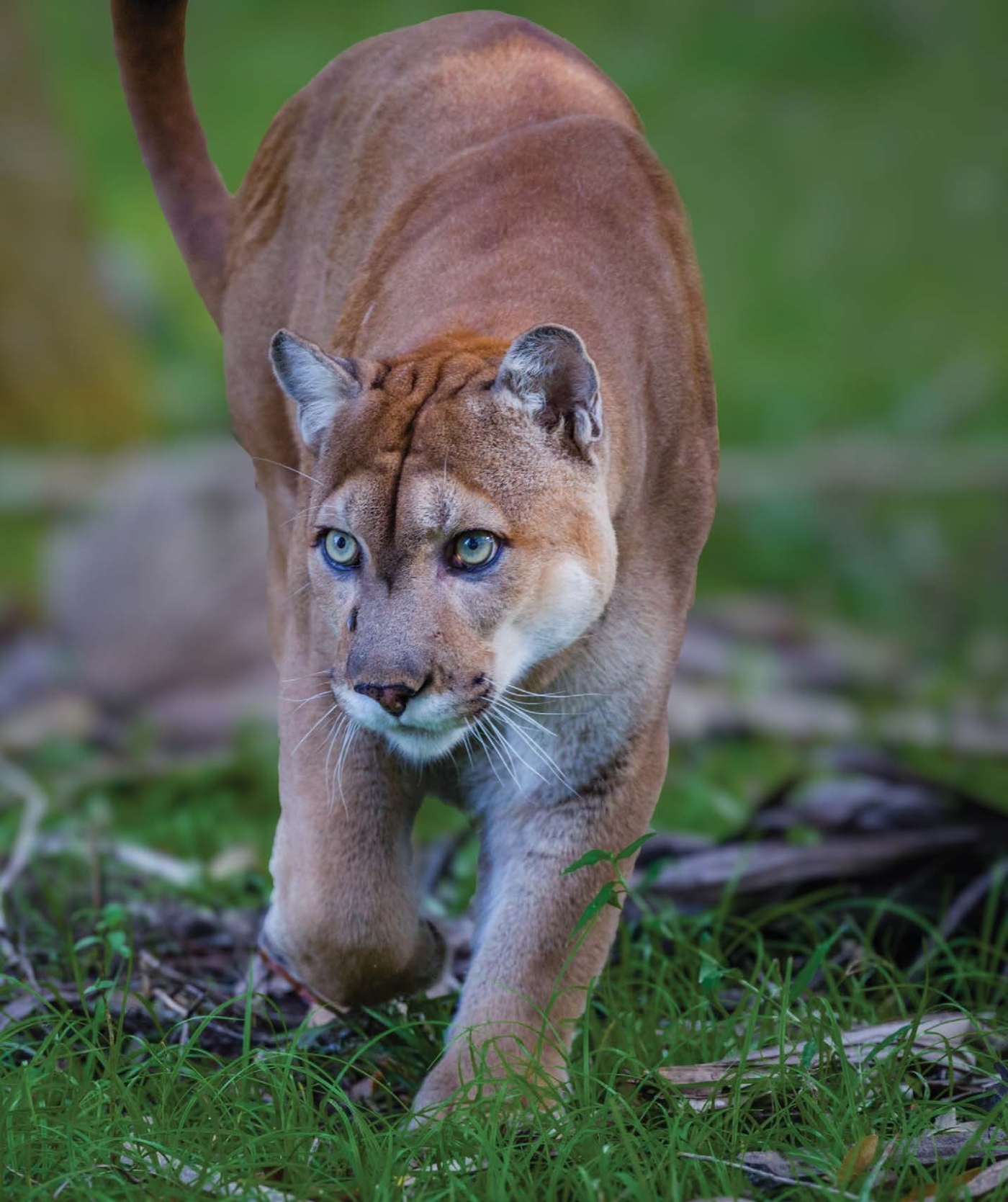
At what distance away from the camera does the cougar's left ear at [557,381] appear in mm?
3111

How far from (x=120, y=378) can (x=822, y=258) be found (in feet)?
17.7

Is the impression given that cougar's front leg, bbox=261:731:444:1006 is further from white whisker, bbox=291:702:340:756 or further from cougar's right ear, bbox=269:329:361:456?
cougar's right ear, bbox=269:329:361:456

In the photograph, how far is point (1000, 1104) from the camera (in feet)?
10.8

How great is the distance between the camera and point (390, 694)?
3076 mm

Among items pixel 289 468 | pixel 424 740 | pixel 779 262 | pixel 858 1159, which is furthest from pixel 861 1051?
pixel 779 262

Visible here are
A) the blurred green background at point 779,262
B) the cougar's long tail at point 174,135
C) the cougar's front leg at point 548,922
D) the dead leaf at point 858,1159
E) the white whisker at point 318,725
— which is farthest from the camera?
the blurred green background at point 779,262

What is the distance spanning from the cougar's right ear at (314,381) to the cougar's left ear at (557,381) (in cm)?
31

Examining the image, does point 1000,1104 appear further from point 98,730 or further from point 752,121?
point 752,121

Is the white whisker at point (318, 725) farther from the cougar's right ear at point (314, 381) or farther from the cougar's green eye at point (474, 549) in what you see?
the cougar's right ear at point (314, 381)

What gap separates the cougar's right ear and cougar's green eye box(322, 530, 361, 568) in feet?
0.64

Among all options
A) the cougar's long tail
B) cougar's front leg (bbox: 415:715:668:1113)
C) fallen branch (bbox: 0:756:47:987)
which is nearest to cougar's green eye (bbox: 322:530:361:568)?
cougar's front leg (bbox: 415:715:668:1113)

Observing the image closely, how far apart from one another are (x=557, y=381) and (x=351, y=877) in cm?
115

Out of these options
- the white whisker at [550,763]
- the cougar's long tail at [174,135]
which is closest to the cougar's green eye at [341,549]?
the white whisker at [550,763]

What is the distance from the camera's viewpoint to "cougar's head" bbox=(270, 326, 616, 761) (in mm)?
3115
